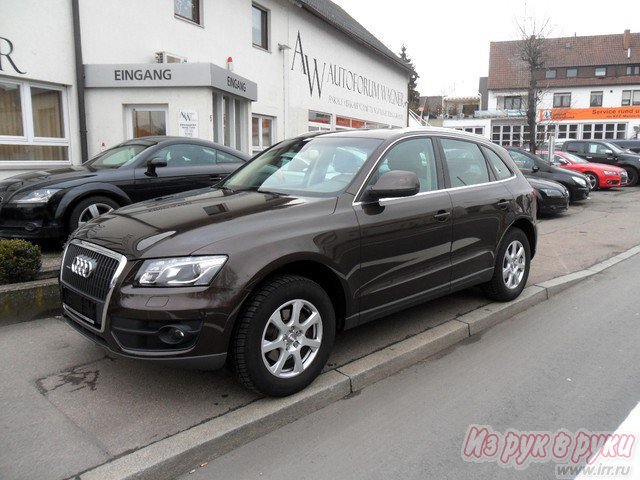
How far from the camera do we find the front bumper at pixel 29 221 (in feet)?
19.7

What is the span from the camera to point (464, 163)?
16.3 ft

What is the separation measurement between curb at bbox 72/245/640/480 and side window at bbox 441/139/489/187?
1.27 meters

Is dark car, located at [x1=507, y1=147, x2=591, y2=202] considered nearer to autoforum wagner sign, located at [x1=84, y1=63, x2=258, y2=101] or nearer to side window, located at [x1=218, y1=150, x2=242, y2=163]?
autoforum wagner sign, located at [x1=84, y1=63, x2=258, y2=101]

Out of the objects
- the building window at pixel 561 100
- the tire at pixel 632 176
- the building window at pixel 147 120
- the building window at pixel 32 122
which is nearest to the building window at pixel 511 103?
the building window at pixel 561 100

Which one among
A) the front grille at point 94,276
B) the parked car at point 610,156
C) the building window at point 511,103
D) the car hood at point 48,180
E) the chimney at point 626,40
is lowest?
the front grille at point 94,276

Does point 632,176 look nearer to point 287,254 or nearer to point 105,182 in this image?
point 105,182

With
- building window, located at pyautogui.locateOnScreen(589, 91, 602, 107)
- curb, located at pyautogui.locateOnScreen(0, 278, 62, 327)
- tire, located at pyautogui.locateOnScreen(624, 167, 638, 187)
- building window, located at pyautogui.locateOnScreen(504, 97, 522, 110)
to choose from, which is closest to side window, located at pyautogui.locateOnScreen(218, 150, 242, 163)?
curb, located at pyautogui.locateOnScreen(0, 278, 62, 327)

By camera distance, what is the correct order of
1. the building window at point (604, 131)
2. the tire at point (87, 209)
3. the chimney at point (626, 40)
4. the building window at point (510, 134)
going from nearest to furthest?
the tire at point (87, 209), the building window at point (604, 131), the chimney at point (626, 40), the building window at point (510, 134)

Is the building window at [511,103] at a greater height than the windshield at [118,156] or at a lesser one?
greater

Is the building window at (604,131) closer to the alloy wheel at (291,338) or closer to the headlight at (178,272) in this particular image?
the alloy wheel at (291,338)

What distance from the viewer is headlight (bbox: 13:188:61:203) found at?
19.8ft

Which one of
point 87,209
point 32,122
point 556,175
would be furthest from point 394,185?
point 556,175

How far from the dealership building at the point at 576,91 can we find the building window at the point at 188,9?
1750 inches

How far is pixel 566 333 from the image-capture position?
4805mm
